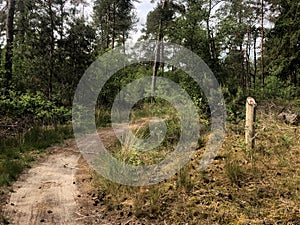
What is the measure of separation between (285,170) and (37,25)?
1072cm

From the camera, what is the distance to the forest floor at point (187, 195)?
3229 millimetres

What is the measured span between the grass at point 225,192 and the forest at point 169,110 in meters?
0.01

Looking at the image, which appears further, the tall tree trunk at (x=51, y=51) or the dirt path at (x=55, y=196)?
the tall tree trunk at (x=51, y=51)

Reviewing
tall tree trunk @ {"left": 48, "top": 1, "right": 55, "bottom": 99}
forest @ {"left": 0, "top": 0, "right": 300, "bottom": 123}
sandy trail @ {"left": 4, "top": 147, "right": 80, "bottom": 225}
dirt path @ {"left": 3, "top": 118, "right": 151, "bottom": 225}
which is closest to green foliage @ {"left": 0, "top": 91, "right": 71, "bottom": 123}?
forest @ {"left": 0, "top": 0, "right": 300, "bottom": 123}

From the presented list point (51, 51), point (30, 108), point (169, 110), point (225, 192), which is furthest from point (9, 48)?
point (225, 192)

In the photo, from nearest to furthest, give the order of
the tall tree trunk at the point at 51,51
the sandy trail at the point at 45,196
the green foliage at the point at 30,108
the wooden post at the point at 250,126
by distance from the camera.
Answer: the sandy trail at the point at 45,196
the wooden post at the point at 250,126
the green foliage at the point at 30,108
the tall tree trunk at the point at 51,51

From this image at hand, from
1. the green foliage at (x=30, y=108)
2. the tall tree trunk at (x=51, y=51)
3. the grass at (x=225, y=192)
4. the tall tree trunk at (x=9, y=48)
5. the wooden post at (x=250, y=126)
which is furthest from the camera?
the tall tree trunk at (x=51, y=51)

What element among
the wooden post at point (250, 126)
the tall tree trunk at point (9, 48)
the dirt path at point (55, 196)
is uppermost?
the tall tree trunk at point (9, 48)

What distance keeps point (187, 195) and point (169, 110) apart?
322 centimetres

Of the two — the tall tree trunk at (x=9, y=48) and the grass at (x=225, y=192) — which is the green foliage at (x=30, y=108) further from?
the grass at (x=225, y=192)

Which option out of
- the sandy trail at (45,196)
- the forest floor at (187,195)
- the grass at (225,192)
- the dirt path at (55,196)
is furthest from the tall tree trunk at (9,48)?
the grass at (225,192)

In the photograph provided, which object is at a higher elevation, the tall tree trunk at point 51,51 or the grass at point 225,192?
the tall tree trunk at point 51,51

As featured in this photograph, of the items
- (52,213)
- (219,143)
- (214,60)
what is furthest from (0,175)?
(214,60)

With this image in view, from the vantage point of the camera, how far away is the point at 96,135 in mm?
8430
